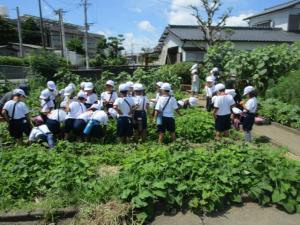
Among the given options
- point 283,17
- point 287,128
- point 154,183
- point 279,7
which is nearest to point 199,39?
point 283,17

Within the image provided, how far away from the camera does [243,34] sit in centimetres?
3003

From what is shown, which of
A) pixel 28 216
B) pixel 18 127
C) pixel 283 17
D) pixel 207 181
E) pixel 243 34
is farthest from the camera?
pixel 283 17

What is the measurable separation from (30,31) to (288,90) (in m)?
64.0

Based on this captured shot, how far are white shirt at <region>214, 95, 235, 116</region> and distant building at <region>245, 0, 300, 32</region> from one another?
84.6ft

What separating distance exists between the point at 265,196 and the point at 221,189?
72 centimetres

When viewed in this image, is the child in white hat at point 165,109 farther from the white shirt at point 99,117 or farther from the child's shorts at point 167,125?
the white shirt at point 99,117

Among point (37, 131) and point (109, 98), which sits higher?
point (109, 98)

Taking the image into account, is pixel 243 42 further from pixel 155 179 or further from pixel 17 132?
pixel 155 179

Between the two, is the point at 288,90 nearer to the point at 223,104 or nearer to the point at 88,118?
the point at 223,104

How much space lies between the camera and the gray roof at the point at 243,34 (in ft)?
91.5

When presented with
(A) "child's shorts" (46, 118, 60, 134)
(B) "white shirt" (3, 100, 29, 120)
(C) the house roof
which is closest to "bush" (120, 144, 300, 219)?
(A) "child's shorts" (46, 118, 60, 134)

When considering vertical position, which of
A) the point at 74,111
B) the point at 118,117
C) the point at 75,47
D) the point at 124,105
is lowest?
the point at 118,117

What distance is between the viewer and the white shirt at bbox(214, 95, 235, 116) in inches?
361

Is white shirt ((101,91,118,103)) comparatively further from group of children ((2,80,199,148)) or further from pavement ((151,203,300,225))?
pavement ((151,203,300,225))
